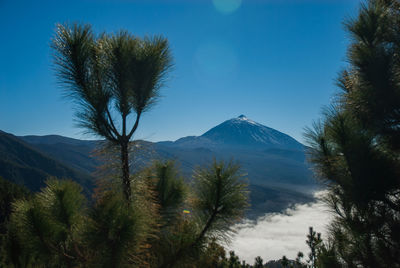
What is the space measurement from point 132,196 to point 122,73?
4.49 feet

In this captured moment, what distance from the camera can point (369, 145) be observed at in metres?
2.48

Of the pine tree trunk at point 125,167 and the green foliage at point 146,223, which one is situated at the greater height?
the pine tree trunk at point 125,167

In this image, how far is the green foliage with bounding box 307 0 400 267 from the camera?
243cm

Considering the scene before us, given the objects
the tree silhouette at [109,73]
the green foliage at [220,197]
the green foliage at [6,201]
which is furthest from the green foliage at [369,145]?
the green foliage at [6,201]

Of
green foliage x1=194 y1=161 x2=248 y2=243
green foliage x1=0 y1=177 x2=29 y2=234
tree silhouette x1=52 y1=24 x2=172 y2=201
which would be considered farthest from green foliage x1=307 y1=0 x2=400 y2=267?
green foliage x1=0 y1=177 x2=29 y2=234

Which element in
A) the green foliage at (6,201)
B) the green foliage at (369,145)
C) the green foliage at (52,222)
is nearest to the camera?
the green foliage at (52,222)

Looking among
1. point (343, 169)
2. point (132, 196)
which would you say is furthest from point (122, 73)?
point (343, 169)

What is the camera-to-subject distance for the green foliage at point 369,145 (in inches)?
95.8

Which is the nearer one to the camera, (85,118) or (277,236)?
(85,118)

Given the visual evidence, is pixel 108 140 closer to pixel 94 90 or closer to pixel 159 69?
pixel 94 90

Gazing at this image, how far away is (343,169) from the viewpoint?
8.59ft

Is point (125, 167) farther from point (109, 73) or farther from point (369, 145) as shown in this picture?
point (369, 145)

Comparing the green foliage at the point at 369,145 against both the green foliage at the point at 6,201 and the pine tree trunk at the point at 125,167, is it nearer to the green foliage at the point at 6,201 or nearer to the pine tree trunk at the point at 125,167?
the pine tree trunk at the point at 125,167

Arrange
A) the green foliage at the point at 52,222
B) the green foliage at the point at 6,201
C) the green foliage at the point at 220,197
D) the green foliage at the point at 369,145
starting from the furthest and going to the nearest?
1. the green foliage at the point at 6,201
2. the green foliage at the point at 369,145
3. the green foliage at the point at 220,197
4. the green foliage at the point at 52,222
